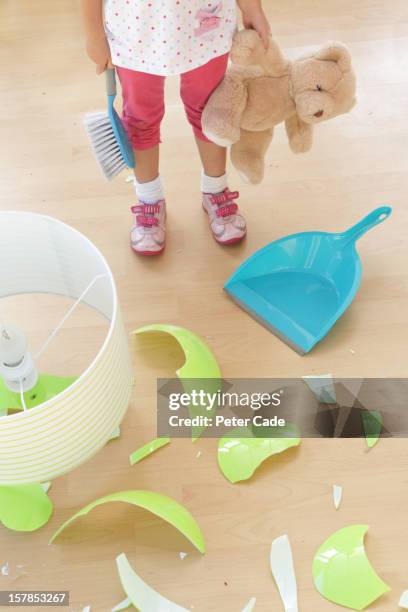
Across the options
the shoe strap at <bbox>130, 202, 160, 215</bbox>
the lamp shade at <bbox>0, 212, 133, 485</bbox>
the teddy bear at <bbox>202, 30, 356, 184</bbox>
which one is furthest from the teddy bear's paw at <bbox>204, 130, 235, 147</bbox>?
the lamp shade at <bbox>0, 212, 133, 485</bbox>

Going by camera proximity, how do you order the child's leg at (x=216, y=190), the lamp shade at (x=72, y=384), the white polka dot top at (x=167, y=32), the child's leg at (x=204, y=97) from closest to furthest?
the lamp shade at (x=72, y=384)
the white polka dot top at (x=167, y=32)
the child's leg at (x=204, y=97)
the child's leg at (x=216, y=190)

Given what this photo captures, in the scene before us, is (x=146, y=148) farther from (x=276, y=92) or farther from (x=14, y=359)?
(x=14, y=359)

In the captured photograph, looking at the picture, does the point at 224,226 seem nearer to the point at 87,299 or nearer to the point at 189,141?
the point at 189,141

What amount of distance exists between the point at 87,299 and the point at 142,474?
27cm

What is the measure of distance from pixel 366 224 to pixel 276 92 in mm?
246

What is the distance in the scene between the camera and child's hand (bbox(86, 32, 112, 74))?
960 mm

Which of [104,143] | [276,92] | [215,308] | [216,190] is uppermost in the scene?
[276,92]

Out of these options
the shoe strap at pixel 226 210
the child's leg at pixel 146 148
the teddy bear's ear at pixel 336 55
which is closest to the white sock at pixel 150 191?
the child's leg at pixel 146 148

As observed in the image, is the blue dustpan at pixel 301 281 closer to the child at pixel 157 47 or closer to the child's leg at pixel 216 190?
the child's leg at pixel 216 190

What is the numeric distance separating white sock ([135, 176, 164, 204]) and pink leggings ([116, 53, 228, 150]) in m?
0.08

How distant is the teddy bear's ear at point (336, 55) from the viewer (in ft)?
3.19

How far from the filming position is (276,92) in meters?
1.02

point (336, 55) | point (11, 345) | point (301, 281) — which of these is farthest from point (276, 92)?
point (11, 345)

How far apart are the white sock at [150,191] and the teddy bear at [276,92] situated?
19cm
